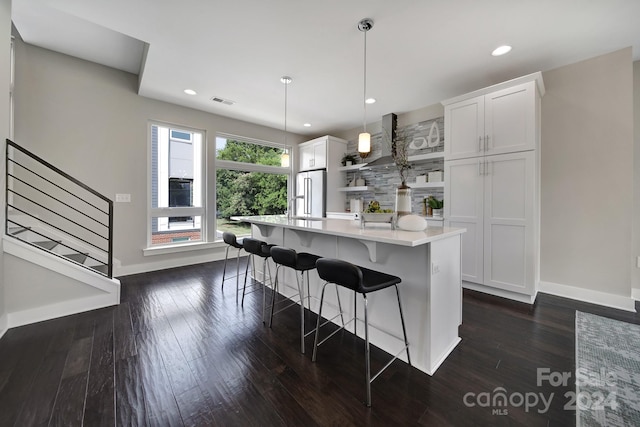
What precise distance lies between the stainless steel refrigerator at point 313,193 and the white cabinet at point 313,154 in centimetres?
18

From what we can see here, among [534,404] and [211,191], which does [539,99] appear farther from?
[211,191]

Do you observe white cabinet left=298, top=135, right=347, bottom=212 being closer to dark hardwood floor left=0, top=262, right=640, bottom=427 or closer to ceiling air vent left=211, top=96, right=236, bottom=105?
ceiling air vent left=211, top=96, right=236, bottom=105

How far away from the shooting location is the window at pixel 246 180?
4855 millimetres

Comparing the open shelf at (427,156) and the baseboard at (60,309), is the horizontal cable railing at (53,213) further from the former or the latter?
the open shelf at (427,156)

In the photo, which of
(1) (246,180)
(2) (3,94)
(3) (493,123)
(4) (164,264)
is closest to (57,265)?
(2) (3,94)

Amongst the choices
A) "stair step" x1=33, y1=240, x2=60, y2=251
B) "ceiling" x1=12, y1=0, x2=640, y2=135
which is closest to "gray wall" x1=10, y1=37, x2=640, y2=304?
"ceiling" x1=12, y1=0, x2=640, y2=135

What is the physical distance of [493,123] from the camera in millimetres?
2975

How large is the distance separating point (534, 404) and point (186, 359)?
2278mm

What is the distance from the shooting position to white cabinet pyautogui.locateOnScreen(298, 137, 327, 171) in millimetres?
5316

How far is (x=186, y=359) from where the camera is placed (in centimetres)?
179

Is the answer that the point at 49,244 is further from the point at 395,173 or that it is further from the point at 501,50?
the point at 501,50

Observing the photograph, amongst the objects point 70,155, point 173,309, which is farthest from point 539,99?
point 70,155

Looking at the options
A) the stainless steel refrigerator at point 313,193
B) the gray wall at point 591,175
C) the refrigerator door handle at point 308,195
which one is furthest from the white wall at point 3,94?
the gray wall at point 591,175

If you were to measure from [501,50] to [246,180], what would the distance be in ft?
14.9
